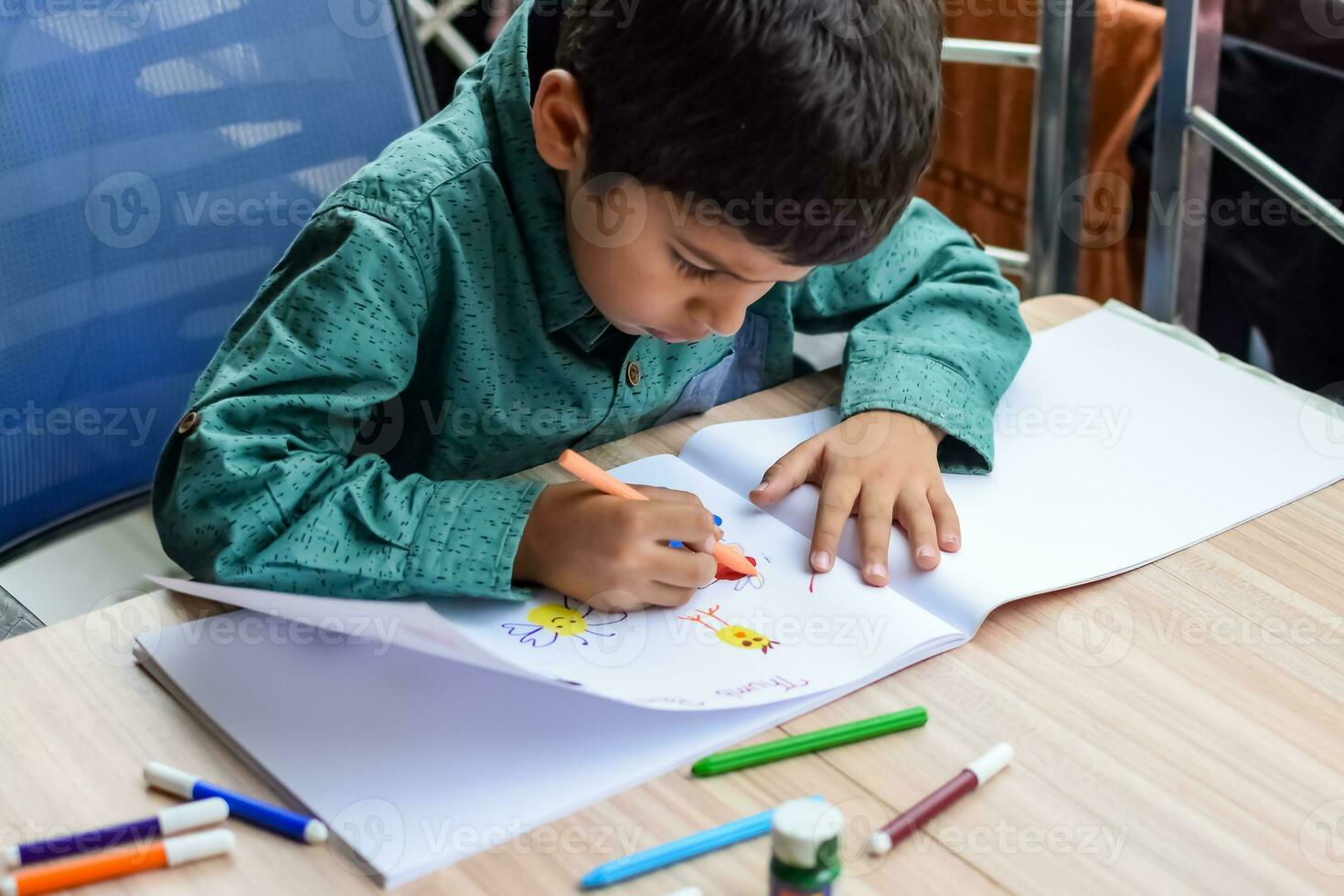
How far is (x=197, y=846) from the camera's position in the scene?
570 mm

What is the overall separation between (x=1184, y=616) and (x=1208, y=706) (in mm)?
81

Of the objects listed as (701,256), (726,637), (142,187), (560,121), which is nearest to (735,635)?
(726,637)

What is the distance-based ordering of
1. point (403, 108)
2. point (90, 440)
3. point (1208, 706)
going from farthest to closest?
point (403, 108)
point (90, 440)
point (1208, 706)

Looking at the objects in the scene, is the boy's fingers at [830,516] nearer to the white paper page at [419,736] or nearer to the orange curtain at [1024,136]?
the white paper page at [419,736]

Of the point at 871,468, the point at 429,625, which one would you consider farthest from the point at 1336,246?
the point at 429,625

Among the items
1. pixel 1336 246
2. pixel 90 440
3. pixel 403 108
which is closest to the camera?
pixel 90 440

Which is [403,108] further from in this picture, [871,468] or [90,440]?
[871,468]

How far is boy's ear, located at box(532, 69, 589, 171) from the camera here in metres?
0.80

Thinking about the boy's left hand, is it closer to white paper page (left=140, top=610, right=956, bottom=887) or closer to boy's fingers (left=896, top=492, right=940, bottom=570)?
boy's fingers (left=896, top=492, right=940, bottom=570)

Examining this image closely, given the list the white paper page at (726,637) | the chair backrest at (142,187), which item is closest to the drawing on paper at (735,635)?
the white paper page at (726,637)

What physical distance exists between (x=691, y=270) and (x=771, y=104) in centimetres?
13

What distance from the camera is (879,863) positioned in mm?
575

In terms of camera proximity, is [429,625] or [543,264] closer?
[429,625]

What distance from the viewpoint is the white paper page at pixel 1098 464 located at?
79 cm
